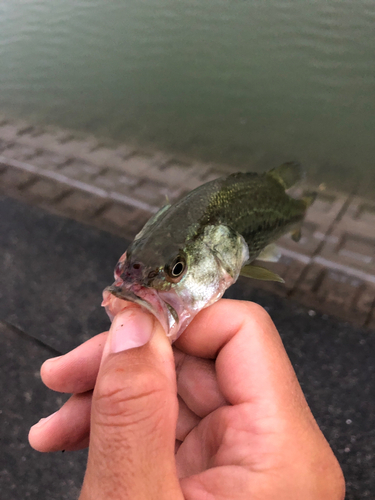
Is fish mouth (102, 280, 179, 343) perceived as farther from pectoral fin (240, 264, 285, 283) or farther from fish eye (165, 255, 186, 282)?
pectoral fin (240, 264, 285, 283)

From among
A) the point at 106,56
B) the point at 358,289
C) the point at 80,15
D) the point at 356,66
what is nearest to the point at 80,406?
the point at 358,289

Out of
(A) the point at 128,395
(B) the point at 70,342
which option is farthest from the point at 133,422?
(B) the point at 70,342

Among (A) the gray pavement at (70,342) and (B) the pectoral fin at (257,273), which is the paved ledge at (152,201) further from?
(B) the pectoral fin at (257,273)

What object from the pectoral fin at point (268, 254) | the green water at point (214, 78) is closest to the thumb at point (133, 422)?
the pectoral fin at point (268, 254)

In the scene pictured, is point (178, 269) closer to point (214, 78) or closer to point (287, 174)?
point (287, 174)

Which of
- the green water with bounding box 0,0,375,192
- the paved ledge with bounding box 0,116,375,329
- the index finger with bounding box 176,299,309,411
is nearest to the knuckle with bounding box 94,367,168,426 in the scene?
the index finger with bounding box 176,299,309,411

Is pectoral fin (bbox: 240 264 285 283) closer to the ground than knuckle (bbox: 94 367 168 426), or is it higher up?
closer to the ground
